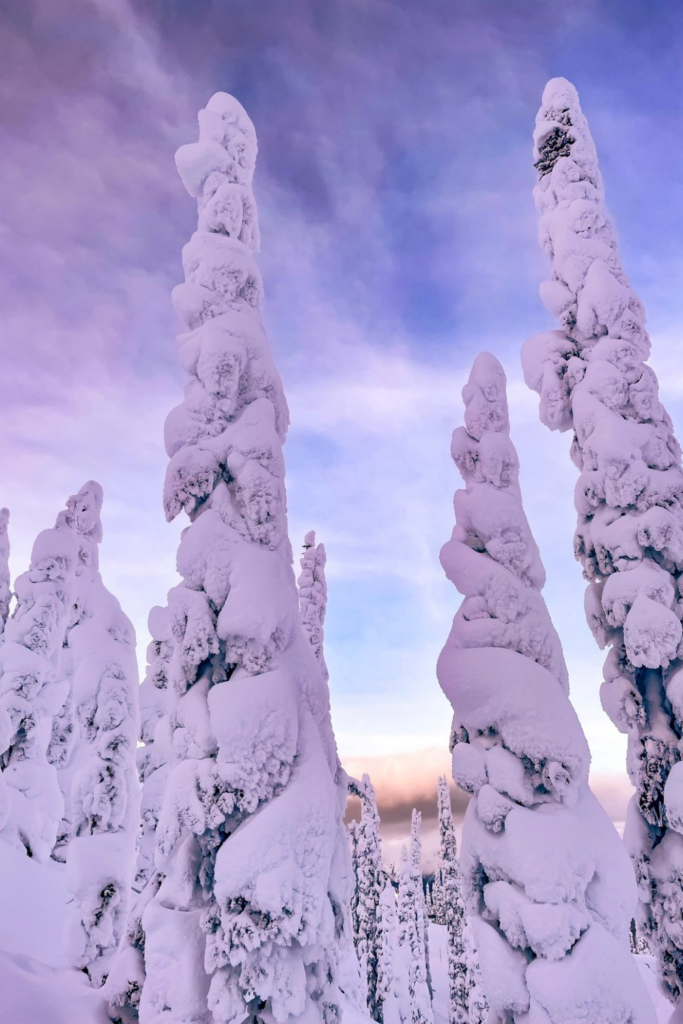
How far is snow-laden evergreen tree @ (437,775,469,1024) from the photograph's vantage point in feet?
77.7

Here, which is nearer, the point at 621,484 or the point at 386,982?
the point at 621,484

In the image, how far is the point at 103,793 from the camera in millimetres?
10031

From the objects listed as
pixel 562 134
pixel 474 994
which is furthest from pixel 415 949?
pixel 562 134

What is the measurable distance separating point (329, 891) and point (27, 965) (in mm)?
4692

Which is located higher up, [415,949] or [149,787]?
[149,787]

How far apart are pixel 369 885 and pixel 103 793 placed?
21.6 meters

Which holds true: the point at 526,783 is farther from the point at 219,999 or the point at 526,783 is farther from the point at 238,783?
the point at 219,999

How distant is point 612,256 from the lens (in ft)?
29.6

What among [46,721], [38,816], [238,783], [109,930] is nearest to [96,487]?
[46,721]

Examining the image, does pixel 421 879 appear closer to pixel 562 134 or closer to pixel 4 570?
pixel 4 570

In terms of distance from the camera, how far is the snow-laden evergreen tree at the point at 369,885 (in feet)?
84.3

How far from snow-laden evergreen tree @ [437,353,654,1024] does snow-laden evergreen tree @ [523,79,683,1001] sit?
5.20 ft

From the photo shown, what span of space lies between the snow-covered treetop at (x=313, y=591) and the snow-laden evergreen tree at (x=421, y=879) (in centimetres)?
1977

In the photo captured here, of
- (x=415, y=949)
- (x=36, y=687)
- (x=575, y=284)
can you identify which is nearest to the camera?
(x=575, y=284)
